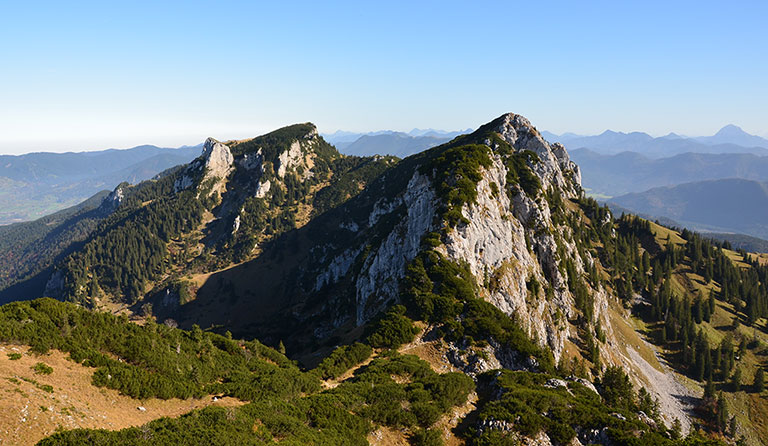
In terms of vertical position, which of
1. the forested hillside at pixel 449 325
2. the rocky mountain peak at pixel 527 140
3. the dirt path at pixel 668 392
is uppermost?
the rocky mountain peak at pixel 527 140

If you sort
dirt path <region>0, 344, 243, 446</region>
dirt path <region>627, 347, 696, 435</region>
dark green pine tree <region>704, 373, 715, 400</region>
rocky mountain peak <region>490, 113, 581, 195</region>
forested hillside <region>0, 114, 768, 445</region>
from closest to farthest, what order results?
dirt path <region>0, 344, 243, 446</region>, forested hillside <region>0, 114, 768, 445</region>, dirt path <region>627, 347, 696, 435</region>, dark green pine tree <region>704, 373, 715, 400</region>, rocky mountain peak <region>490, 113, 581, 195</region>

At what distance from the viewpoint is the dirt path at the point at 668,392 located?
3407 inches

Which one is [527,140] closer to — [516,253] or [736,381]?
[516,253]

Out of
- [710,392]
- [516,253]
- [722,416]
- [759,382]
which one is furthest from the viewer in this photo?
[759,382]

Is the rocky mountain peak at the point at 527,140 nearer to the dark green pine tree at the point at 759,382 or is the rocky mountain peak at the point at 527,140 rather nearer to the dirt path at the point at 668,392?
the dirt path at the point at 668,392

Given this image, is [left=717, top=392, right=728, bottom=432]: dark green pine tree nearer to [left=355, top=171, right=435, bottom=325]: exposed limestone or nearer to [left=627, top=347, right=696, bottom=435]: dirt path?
[left=627, top=347, right=696, bottom=435]: dirt path

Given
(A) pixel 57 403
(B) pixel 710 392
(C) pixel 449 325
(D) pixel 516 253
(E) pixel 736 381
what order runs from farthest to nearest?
(E) pixel 736 381
(B) pixel 710 392
(D) pixel 516 253
(C) pixel 449 325
(A) pixel 57 403

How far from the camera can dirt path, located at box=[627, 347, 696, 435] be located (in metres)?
86.5

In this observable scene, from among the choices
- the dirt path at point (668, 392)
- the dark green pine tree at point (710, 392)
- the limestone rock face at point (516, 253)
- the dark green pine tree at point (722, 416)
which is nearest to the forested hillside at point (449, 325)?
the dark green pine tree at point (710, 392)

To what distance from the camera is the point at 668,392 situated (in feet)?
317

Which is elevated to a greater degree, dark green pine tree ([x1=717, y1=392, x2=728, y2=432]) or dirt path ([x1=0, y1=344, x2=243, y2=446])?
dirt path ([x1=0, y1=344, x2=243, y2=446])

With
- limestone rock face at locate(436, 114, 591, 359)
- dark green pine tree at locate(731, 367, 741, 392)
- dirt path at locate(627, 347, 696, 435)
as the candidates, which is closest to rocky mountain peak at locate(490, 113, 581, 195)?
limestone rock face at locate(436, 114, 591, 359)

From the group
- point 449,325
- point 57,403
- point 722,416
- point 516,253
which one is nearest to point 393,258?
point 449,325

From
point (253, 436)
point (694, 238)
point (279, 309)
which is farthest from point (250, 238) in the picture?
point (694, 238)
